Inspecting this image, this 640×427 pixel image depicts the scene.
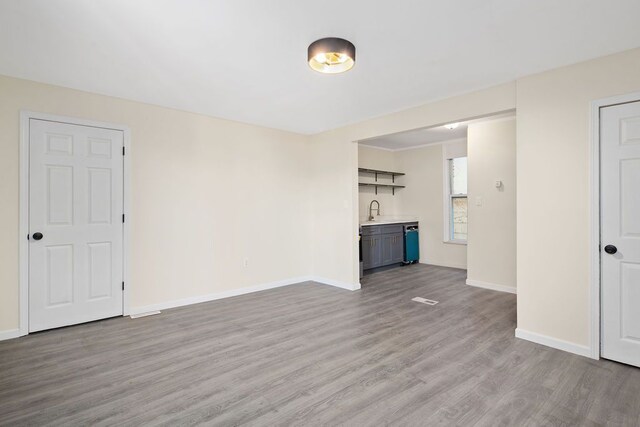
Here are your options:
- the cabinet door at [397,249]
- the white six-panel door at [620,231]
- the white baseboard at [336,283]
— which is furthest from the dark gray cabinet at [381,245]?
the white six-panel door at [620,231]

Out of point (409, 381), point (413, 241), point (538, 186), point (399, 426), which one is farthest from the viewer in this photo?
point (413, 241)

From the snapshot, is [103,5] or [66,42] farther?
[66,42]

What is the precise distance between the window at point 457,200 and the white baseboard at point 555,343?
12.1 feet

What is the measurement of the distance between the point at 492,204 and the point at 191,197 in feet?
14.8

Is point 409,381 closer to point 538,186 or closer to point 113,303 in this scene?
point 538,186

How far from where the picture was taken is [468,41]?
2.54 metres

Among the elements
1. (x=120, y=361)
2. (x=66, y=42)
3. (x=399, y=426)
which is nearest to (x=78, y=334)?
(x=120, y=361)

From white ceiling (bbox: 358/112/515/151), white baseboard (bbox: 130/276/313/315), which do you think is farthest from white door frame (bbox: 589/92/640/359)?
white baseboard (bbox: 130/276/313/315)

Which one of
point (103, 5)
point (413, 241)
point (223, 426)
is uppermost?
point (103, 5)

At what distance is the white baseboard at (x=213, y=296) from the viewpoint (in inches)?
159

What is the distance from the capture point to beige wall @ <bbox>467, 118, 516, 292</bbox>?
490cm

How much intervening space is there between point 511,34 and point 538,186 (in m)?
1.42

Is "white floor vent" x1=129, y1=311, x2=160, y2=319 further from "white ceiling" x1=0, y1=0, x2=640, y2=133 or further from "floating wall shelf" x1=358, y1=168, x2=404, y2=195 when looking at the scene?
"floating wall shelf" x1=358, y1=168, x2=404, y2=195

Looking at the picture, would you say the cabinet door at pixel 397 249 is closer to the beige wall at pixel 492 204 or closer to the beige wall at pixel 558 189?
the beige wall at pixel 492 204
